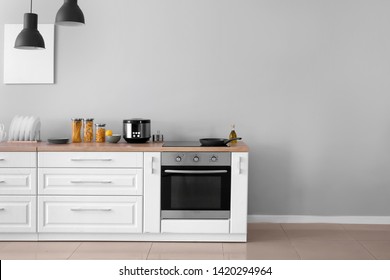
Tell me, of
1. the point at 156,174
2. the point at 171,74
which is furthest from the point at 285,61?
the point at 156,174

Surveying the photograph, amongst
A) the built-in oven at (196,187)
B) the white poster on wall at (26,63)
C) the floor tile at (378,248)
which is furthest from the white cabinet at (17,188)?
the floor tile at (378,248)

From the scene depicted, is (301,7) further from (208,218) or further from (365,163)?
(208,218)

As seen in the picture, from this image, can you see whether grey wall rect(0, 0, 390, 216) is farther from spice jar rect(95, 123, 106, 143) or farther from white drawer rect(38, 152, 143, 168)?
white drawer rect(38, 152, 143, 168)

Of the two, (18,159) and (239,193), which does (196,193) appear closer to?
(239,193)

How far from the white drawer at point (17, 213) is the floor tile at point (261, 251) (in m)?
1.58

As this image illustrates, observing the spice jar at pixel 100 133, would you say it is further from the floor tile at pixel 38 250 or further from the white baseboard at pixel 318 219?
the white baseboard at pixel 318 219

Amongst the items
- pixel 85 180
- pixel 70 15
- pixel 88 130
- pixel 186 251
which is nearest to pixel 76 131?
pixel 88 130

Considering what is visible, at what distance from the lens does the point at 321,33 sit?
4938mm

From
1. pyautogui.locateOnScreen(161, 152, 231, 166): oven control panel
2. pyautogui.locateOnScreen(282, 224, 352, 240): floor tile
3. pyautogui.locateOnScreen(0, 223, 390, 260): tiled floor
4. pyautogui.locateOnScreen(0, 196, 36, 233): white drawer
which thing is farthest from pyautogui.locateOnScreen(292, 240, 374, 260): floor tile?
pyautogui.locateOnScreen(0, 196, 36, 233): white drawer

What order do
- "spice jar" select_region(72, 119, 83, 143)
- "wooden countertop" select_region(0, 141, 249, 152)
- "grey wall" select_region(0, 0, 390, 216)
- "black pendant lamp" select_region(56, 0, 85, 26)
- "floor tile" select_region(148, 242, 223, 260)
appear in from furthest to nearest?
1. "grey wall" select_region(0, 0, 390, 216)
2. "spice jar" select_region(72, 119, 83, 143)
3. "wooden countertop" select_region(0, 141, 249, 152)
4. "black pendant lamp" select_region(56, 0, 85, 26)
5. "floor tile" select_region(148, 242, 223, 260)

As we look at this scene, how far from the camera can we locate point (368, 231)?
15.8ft

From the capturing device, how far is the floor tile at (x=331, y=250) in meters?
4.04

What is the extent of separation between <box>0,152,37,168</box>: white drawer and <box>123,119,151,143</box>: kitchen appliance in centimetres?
80

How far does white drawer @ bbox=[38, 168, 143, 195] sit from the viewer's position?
4352 mm
